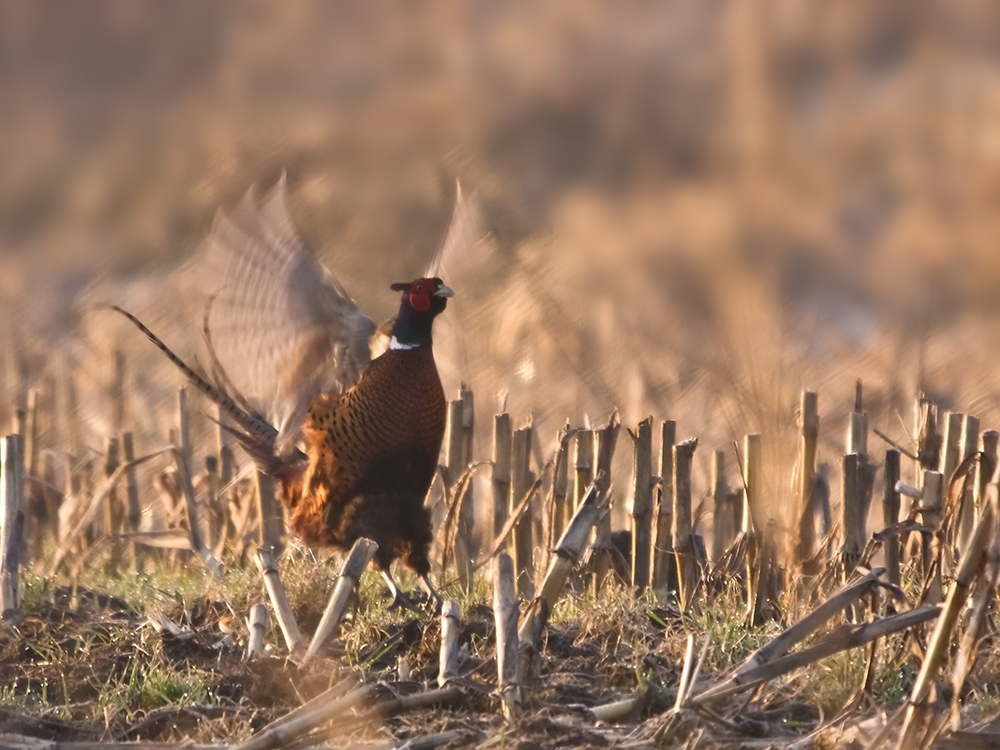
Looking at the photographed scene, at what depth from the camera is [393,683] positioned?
2.62 m

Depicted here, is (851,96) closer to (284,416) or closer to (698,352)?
(698,352)

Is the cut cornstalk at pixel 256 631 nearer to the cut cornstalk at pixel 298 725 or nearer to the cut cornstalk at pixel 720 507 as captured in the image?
the cut cornstalk at pixel 298 725

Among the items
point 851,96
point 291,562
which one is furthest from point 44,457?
point 851,96

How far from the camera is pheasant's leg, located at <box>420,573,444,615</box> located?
3.42m

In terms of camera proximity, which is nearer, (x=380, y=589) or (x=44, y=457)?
(x=380, y=589)

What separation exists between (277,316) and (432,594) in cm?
114

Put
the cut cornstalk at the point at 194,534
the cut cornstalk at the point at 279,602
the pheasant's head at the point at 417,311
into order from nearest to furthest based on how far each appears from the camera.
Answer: the cut cornstalk at the point at 279,602, the cut cornstalk at the point at 194,534, the pheasant's head at the point at 417,311

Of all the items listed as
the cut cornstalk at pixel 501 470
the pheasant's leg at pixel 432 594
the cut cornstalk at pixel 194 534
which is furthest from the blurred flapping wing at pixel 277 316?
the pheasant's leg at pixel 432 594

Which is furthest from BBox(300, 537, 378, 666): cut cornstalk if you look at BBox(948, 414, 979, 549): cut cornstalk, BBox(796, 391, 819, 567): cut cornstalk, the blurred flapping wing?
the blurred flapping wing

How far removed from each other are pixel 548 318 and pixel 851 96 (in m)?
3.47

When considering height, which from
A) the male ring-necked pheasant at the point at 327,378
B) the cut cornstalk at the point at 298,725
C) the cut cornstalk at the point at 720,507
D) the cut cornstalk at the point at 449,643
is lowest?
the cut cornstalk at the point at 298,725

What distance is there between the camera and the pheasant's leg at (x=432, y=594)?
342 cm

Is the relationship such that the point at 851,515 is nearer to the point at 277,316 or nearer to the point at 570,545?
the point at 570,545

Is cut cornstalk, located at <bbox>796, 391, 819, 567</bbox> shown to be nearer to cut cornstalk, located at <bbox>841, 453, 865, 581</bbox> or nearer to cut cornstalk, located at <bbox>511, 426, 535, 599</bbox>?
cut cornstalk, located at <bbox>841, 453, 865, 581</bbox>
